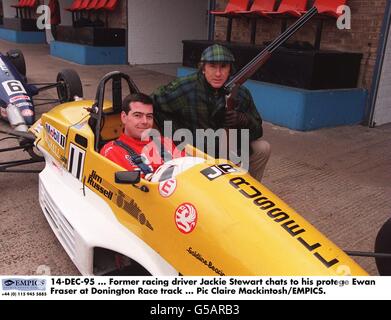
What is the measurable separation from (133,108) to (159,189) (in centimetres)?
77

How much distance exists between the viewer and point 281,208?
2168mm

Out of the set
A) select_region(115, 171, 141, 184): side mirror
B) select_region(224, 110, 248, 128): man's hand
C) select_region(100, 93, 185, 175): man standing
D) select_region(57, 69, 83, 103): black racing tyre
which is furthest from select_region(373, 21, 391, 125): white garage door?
select_region(115, 171, 141, 184): side mirror

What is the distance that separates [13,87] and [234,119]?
157 inches

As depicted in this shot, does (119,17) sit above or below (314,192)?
above

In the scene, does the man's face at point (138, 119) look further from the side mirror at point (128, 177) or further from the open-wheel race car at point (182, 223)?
the side mirror at point (128, 177)

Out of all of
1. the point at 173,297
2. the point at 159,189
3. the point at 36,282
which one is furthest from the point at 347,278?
the point at 36,282

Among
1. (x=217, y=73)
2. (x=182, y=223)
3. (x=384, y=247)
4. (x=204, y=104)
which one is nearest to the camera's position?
(x=182, y=223)

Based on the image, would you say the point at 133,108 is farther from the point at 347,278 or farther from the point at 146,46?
the point at 146,46

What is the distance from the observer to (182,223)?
2.09 meters

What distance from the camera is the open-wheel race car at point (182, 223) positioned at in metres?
1.91

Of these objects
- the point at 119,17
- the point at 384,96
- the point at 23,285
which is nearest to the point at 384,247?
the point at 23,285

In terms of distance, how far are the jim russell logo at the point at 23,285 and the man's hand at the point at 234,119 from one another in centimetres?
175

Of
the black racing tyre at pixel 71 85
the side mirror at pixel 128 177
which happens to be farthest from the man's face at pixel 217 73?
the black racing tyre at pixel 71 85

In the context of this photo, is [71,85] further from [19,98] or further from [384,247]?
[384,247]
